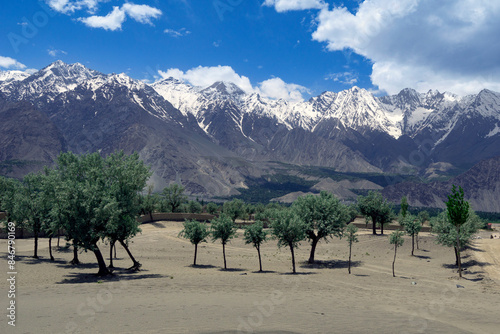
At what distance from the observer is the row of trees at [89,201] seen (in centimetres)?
3169

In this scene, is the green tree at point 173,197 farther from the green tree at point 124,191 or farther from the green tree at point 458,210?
the green tree at point 458,210

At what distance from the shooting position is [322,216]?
48656 millimetres

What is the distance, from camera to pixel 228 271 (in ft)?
138

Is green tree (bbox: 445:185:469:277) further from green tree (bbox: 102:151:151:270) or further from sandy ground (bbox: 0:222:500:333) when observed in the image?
green tree (bbox: 102:151:151:270)

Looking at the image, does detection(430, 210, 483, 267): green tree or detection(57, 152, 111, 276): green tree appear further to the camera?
detection(430, 210, 483, 267): green tree

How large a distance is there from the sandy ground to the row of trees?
161 inches

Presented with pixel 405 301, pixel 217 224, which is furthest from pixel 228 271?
pixel 405 301

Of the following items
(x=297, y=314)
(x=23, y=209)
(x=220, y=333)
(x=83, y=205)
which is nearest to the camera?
(x=220, y=333)

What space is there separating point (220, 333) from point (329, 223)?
34.1m

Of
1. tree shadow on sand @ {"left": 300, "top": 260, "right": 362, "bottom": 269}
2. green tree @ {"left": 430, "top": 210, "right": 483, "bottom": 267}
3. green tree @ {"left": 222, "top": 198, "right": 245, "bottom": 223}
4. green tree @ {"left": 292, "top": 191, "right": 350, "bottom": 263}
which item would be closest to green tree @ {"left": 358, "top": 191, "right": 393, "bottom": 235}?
green tree @ {"left": 430, "top": 210, "right": 483, "bottom": 267}

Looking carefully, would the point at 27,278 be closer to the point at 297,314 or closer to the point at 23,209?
the point at 23,209

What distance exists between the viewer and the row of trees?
31688mm

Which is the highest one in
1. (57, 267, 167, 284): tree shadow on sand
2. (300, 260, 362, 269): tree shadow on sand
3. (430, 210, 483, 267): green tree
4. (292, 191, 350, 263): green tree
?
(292, 191, 350, 263): green tree

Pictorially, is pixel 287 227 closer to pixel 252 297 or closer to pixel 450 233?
pixel 252 297
